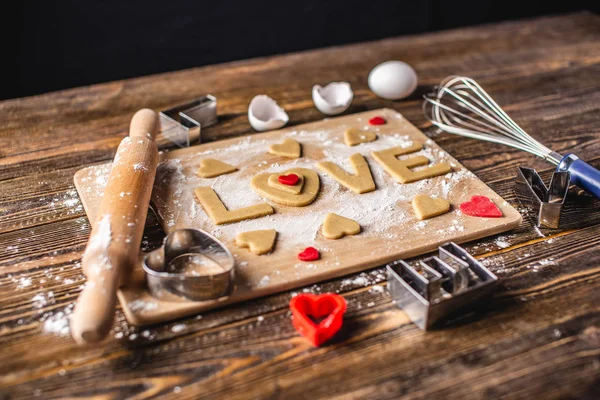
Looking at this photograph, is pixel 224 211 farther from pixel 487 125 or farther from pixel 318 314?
pixel 487 125

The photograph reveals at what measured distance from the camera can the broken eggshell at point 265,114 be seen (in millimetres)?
1362

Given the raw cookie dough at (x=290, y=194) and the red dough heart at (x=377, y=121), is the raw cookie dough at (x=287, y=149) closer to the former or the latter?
the raw cookie dough at (x=290, y=194)

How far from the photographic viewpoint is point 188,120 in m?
1.32

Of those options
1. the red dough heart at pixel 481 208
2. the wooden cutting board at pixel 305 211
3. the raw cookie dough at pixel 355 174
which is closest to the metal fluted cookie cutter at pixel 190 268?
the wooden cutting board at pixel 305 211

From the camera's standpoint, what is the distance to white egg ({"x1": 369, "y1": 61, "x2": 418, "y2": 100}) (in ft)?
4.86

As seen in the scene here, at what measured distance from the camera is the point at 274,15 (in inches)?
84.7

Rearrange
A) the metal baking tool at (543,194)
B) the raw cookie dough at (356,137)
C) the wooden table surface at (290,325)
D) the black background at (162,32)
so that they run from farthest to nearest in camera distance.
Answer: the black background at (162,32), the raw cookie dough at (356,137), the metal baking tool at (543,194), the wooden table surface at (290,325)

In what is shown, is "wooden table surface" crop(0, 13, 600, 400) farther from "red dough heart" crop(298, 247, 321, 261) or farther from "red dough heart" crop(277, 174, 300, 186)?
"red dough heart" crop(277, 174, 300, 186)

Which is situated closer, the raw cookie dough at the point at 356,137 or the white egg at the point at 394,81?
the raw cookie dough at the point at 356,137

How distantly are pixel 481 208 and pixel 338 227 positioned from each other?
25 cm

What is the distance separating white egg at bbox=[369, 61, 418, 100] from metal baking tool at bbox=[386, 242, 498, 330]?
66 cm

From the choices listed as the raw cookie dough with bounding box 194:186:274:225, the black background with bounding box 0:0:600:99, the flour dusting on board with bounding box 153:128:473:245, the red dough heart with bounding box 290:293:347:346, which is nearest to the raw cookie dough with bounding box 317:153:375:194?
the flour dusting on board with bounding box 153:128:473:245

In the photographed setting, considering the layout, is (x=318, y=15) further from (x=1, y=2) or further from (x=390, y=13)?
(x=1, y=2)

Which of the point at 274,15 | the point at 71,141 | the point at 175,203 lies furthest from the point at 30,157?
the point at 274,15
